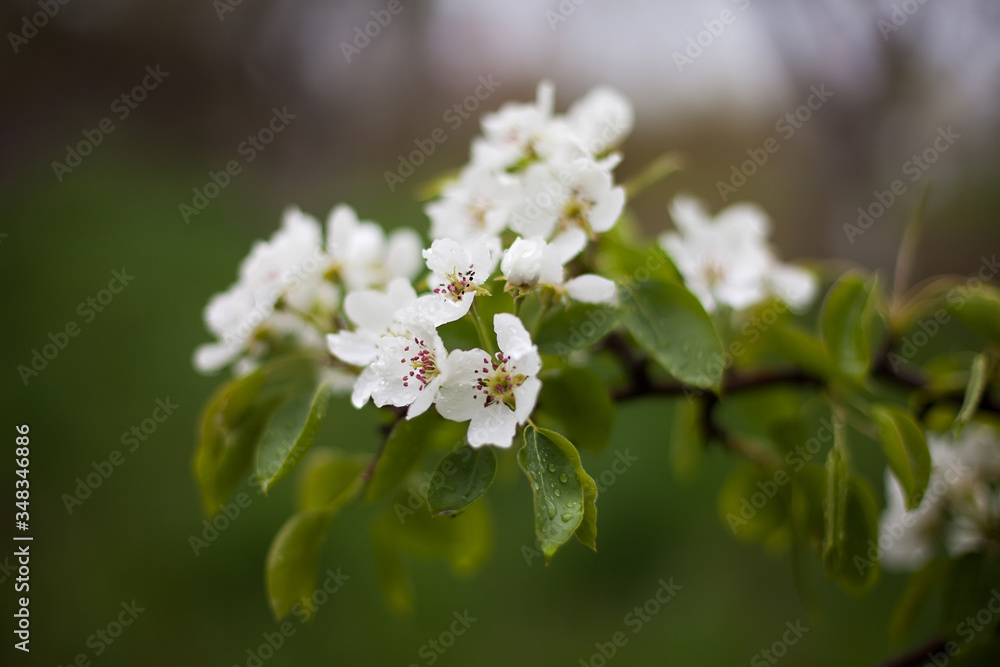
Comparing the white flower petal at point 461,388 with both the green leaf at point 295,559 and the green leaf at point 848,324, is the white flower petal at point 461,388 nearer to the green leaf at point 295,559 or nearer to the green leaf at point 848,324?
the green leaf at point 295,559

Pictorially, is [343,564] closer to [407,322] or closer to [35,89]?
[407,322]

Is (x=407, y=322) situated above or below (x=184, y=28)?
below

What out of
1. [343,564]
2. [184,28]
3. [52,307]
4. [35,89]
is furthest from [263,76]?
[343,564]

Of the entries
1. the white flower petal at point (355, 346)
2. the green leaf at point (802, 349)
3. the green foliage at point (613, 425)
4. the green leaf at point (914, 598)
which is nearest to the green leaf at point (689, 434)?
the green foliage at point (613, 425)

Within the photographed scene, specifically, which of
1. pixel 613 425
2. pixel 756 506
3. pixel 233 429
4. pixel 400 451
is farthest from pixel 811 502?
pixel 233 429

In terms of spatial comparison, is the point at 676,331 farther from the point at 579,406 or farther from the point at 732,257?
the point at 732,257

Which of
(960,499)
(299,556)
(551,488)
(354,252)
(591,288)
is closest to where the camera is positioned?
(551,488)
